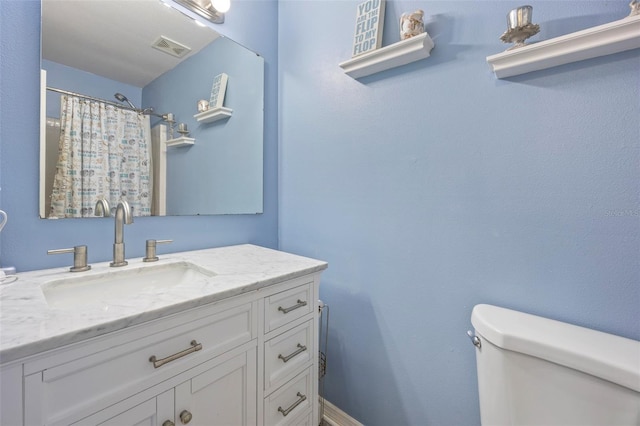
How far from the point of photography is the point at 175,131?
1.18 meters

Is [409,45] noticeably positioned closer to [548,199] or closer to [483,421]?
[548,199]

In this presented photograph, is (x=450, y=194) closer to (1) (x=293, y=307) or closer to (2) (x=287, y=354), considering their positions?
A: (1) (x=293, y=307)

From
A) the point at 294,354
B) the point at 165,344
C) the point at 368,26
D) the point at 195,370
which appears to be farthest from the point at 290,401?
the point at 368,26

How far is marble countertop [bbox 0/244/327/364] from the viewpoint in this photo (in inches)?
19.3

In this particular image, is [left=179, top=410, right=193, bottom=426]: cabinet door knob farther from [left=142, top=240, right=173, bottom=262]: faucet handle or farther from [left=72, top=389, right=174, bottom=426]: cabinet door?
[left=142, top=240, right=173, bottom=262]: faucet handle

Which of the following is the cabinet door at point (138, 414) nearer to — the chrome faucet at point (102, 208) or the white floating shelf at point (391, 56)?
the chrome faucet at point (102, 208)

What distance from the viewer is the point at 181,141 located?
47.3 inches

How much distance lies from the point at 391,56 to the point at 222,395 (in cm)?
125

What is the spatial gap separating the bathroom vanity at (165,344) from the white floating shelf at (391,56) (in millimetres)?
826

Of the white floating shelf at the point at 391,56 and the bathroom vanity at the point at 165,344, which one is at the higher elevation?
the white floating shelf at the point at 391,56

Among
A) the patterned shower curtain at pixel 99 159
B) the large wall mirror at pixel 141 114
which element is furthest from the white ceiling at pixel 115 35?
the patterned shower curtain at pixel 99 159

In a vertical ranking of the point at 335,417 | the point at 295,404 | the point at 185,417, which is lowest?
the point at 335,417

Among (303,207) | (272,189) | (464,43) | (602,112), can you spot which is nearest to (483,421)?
(602,112)

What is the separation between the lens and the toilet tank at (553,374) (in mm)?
592
